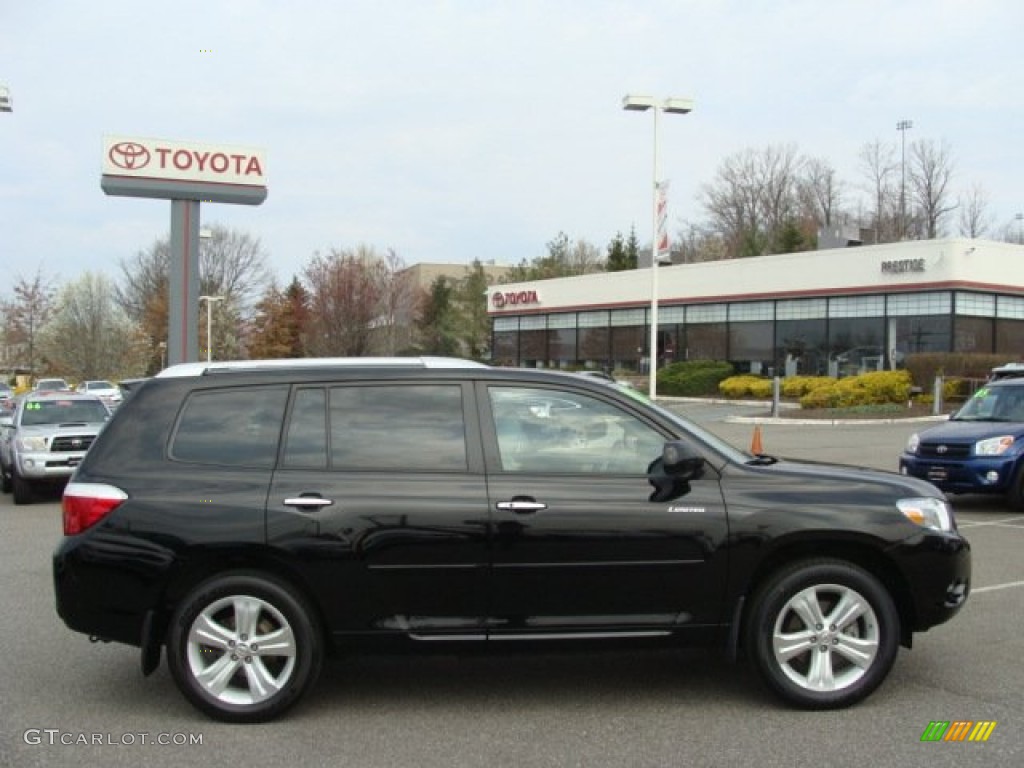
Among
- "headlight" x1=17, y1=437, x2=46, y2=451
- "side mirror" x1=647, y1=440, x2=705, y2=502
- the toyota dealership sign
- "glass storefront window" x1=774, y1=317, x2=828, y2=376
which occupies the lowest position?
"headlight" x1=17, y1=437, x2=46, y2=451

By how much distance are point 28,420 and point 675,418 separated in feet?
41.7

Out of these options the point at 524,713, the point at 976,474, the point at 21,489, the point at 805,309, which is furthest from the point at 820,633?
the point at 805,309

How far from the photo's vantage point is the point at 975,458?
37.9ft

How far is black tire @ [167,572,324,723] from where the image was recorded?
4781 millimetres

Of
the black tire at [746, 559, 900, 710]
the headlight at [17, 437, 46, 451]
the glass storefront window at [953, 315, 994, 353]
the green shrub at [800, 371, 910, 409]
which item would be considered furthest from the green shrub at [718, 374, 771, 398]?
the black tire at [746, 559, 900, 710]

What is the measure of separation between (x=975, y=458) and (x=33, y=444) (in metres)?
12.6

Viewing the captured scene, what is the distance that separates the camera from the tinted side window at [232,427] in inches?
197

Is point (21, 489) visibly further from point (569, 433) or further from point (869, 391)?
point (869, 391)

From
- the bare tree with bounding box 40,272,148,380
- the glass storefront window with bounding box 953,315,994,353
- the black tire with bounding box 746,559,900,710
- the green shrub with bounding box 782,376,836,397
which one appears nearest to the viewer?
the black tire with bounding box 746,559,900,710

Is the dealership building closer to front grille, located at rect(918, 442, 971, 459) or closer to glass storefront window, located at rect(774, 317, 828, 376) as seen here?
glass storefront window, located at rect(774, 317, 828, 376)

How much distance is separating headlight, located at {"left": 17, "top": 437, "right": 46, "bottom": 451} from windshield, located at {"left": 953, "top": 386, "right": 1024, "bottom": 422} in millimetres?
12596

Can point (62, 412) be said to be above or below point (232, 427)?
below

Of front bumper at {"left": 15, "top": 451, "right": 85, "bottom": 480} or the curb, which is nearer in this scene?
front bumper at {"left": 15, "top": 451, "right": 85, "bottom": 480}

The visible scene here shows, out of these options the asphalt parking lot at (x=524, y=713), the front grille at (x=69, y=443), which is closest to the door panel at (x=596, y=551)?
the asphalt parking lot at (x=524, y=713)
